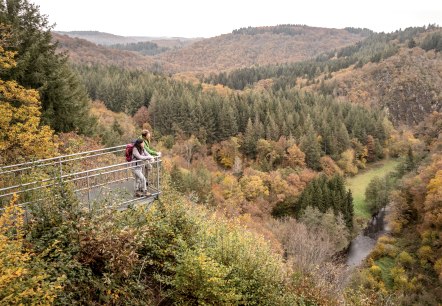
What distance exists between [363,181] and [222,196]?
157 ft

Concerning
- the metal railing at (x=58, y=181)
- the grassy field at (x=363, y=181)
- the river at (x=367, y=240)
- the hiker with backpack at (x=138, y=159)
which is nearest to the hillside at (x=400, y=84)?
the grassy field at (x=363, y=181)

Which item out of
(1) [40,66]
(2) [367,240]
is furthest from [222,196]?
(1) [40,66]

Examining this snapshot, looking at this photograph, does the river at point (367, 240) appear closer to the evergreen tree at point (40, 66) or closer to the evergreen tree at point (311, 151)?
the evergreen tree at point (311, 151)

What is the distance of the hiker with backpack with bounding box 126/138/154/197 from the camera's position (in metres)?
14.0

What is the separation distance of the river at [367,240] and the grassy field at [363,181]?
102 inches

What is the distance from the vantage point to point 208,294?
37.3 feet

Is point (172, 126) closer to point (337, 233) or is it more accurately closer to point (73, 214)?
point (337, 233)

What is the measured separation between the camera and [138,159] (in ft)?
46.4

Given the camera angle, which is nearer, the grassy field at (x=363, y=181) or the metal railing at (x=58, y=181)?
the metal railing at (x=58, y=181)

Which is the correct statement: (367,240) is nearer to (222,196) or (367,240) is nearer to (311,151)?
(222,196)

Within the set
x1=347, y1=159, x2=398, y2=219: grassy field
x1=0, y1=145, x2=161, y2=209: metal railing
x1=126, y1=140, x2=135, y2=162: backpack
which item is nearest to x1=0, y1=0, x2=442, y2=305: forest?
x1=0, y1=145, x2=161, y2=209: metal railing

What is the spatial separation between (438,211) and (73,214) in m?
53.7

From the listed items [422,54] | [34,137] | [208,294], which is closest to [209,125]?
[34,137]

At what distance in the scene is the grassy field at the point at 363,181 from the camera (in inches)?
3056
